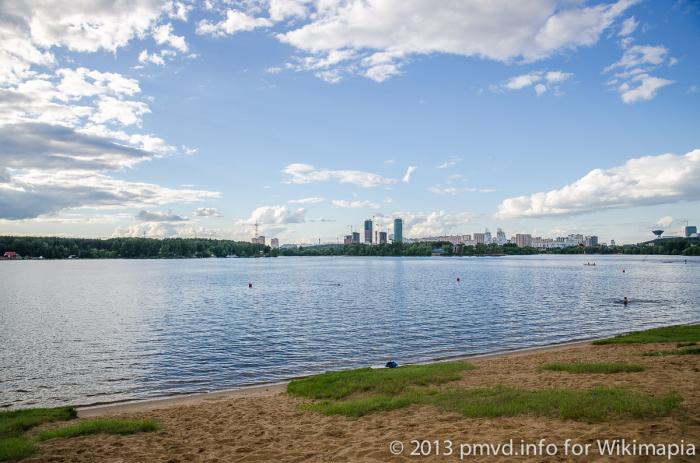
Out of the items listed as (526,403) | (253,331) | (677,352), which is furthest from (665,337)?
(253,331)

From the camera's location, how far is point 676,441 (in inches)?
409

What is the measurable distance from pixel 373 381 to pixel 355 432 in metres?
6.49

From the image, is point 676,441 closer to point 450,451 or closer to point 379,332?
point 450,451

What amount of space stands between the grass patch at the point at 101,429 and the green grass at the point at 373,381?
256 inches

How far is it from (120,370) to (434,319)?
30485mm

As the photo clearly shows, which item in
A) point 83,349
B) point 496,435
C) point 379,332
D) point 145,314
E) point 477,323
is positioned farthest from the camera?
point 145,314

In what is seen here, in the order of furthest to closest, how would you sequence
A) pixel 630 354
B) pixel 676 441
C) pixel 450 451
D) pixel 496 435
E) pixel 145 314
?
1. pixel 145 314
2. pixel 630 354
3. pixel 496 435
4. pixel 450 451
5. pixel 676 441

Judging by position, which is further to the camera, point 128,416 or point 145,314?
point 145,314

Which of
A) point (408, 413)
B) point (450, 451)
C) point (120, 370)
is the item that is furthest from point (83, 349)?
point (450, 451)

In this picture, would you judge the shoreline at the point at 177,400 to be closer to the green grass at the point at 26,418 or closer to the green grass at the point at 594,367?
the green grass at the point at 26,418

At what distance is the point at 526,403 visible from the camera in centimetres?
1424

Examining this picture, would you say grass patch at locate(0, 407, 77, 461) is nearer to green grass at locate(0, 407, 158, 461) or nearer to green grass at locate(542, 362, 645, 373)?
green grass at locate(0, 407, 158, 461)

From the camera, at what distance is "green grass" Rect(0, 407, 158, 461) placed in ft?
40.9

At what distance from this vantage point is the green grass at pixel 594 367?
1930cm
